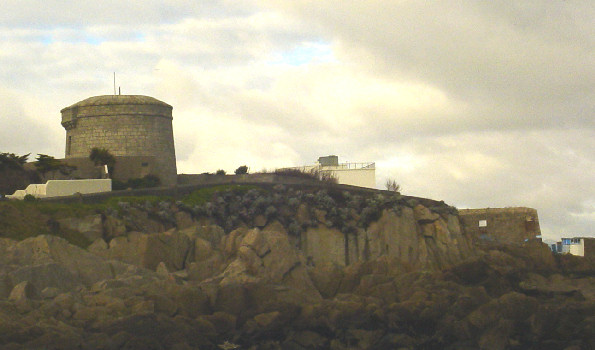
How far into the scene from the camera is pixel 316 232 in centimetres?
4788

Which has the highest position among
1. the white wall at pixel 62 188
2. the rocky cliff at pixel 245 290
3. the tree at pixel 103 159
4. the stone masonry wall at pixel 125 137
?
the stone masonry wall at pixel 125 137

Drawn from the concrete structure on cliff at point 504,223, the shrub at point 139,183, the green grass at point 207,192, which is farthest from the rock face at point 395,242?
the concrete structure on cliff at point 504,223

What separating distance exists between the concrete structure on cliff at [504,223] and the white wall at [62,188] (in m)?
22.6

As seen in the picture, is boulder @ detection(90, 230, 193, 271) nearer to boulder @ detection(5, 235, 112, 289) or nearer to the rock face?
boulder @ detection(5, 235, 112, 289)

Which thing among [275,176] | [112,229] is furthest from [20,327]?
[275,176]

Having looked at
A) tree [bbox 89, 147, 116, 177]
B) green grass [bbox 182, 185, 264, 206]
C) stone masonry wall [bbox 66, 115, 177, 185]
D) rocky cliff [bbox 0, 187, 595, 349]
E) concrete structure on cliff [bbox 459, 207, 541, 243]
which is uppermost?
stone masonry wall [bbox 66, 115, 177, 185]

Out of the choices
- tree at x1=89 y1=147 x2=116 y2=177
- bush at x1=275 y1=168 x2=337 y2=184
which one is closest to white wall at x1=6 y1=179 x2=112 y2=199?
tree at x1=89 y1=147 x2=116 y2=177

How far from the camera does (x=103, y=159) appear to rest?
51.2 meters

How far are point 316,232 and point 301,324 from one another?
14896 mm

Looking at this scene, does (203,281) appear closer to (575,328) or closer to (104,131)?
(575,328)

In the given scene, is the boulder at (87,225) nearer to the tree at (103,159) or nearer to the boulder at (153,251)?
the boulder at (153,251)

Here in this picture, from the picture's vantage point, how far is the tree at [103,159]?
51.2 meters

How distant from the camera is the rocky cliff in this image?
31.0 meters

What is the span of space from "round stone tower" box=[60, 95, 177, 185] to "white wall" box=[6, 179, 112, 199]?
365 centimetres
